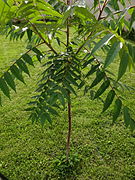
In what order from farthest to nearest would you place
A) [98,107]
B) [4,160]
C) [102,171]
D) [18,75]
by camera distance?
[98,107] < [4,160] < [102,171] < [18,75]

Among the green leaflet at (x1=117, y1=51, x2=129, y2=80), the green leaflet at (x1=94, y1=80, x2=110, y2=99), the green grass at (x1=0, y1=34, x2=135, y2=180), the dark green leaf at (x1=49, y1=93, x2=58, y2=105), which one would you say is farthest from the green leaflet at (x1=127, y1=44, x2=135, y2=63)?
the green grass at (x1=0, y1=34, x2=135, y2=180)

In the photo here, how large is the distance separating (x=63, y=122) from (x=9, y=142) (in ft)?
2.11

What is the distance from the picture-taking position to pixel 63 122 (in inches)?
103

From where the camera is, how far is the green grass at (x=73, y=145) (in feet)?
6.45

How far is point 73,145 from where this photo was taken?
7.40 ft

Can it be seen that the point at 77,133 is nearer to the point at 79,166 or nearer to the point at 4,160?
the point at 79,166

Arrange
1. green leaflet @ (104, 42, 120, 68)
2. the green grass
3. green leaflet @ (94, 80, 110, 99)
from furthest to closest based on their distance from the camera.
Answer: the green grass < green leaflet @ (94, 80, 110, 99) < green leaflet @ (104, 42, 120, 68)

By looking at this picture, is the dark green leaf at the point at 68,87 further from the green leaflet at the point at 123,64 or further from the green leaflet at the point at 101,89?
the green leaflet at the point at 123,64

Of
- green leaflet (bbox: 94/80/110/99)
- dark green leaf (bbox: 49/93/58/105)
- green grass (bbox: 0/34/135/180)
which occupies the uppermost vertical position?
dark green leaf (bbox: 49/93/58/105)

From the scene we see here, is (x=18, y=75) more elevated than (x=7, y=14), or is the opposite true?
(x=7, y=14)

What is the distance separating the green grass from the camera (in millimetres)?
1967

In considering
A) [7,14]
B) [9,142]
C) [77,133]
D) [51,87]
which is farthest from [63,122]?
[7,14]

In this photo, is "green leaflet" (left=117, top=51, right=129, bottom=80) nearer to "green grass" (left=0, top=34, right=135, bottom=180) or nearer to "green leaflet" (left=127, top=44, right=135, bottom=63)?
"green leaflet" (left=127, top=44, right=135, bottom=63)

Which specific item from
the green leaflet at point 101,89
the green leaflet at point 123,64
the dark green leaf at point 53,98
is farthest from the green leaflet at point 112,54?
the dark green leaf at point 53,98
